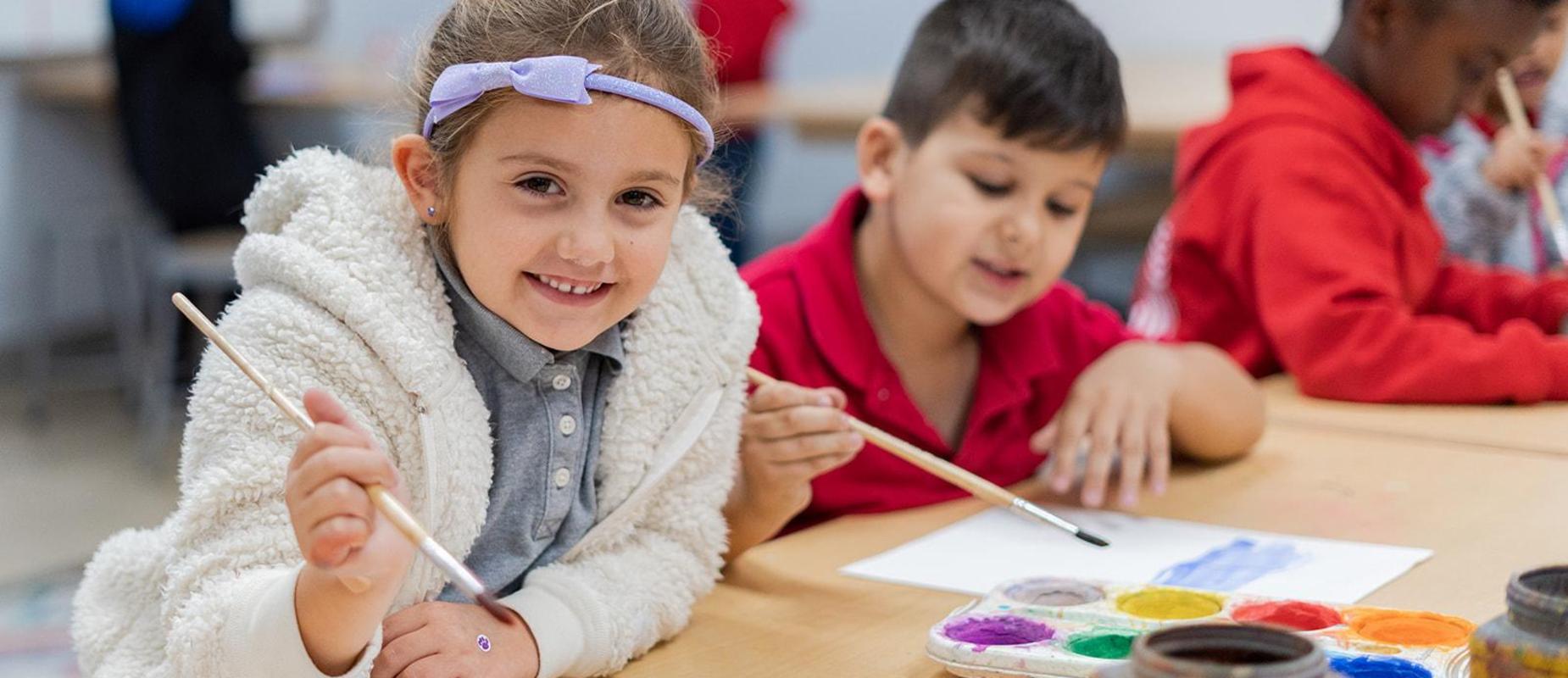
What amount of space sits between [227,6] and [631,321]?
2685 millimetres

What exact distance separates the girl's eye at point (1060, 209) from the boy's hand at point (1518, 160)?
911mm

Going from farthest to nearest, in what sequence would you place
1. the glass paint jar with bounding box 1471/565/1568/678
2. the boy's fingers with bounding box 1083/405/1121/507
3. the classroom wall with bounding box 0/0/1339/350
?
the classroom wall with bounding box 0/0/1339/350 → the boy's fingers with bounding box 1083/405/1121/507 → the glass paint jar with bounding box 1471/565/1568/678

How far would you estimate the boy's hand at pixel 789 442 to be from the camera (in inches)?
42.6

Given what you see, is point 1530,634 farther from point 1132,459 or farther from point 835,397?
point 1132,459

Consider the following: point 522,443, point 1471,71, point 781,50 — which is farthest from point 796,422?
point 781,50

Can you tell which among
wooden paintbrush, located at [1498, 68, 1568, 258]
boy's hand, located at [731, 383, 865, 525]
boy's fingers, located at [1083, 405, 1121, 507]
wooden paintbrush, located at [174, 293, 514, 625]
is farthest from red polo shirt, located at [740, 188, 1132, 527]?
wooden paintbrush, located at [1498, 68, 1568, 258]

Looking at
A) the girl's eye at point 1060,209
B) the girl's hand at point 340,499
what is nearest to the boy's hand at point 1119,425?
the girl's eye at point 1060,209

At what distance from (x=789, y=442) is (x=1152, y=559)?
266mm

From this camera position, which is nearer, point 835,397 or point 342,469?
point 342,469

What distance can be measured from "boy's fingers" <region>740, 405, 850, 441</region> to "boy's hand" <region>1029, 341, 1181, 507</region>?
0.28 m

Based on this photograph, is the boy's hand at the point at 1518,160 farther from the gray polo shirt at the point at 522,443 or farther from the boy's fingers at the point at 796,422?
the gray polo shirt at the point at 522,443

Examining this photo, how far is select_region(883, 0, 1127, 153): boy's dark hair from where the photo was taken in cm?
133

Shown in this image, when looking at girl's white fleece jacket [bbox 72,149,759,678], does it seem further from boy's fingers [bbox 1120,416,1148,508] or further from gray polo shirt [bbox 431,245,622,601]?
boy's fingers [bbox 1120,416,1148,508]

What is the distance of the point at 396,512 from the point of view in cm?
69
